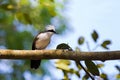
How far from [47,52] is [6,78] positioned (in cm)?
441

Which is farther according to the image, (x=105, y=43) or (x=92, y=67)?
(x=105, y=43)

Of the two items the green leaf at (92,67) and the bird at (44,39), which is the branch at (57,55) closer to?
the green leaf at (92,67)

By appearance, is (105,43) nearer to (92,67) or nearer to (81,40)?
(81,40)

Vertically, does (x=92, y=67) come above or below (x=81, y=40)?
above

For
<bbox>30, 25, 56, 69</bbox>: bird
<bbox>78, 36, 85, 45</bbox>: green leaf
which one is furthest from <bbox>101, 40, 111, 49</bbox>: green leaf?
<bbox>30, 25, 56, 69</bbox>: bird

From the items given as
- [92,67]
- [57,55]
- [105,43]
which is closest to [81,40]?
[105,43]

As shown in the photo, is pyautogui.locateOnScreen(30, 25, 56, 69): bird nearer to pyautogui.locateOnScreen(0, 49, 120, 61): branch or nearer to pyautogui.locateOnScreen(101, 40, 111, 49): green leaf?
pyautogui.locateOnScreen(101, 40, 111, 49): green leaf

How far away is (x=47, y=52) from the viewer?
6.09 feet

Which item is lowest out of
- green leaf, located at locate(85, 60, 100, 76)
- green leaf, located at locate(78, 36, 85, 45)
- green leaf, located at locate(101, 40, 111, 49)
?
green leaf, located at locate(78, 36, 85, 45)

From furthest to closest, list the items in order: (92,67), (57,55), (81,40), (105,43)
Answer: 1. (81,40)
2. (105,43)
3. (92,67)
4. (57,55)

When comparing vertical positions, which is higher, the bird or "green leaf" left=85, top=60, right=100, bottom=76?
"green leaf" left=85, top=60, right=100, bottom=76

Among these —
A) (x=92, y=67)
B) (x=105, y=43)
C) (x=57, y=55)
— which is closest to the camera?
(x=57, y=55)

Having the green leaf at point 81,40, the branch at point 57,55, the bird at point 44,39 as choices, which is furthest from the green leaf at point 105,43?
the branch at point 57,55

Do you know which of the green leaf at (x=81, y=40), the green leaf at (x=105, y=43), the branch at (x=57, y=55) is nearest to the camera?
the branch at (x=57, y=55)
